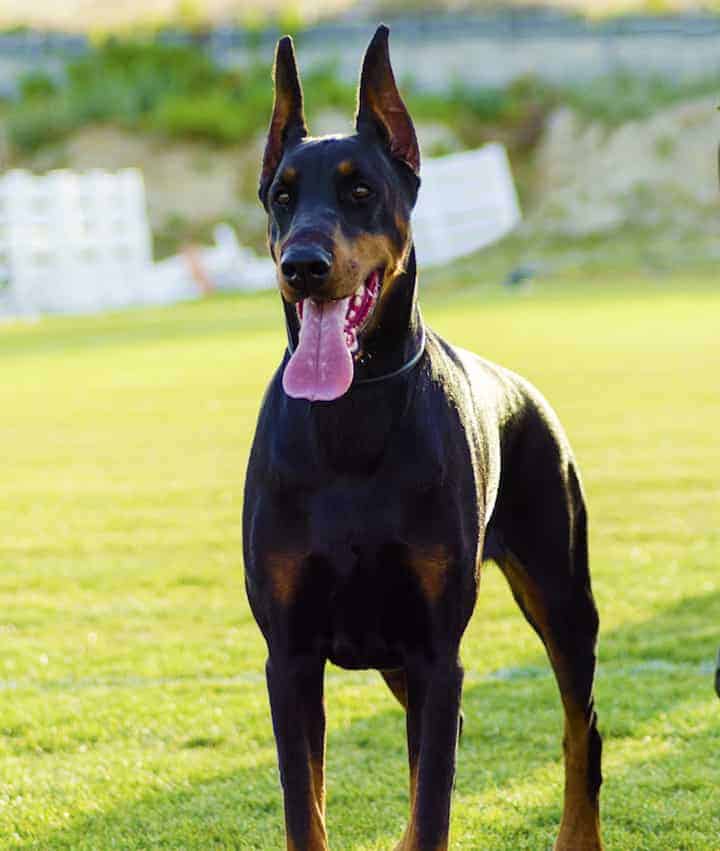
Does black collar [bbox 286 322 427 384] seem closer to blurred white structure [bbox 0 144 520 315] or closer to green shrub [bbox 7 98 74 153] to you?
blurred white structure [bbox 0 144 520 315]

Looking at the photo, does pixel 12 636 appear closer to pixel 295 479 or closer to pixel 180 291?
pixel 295 479

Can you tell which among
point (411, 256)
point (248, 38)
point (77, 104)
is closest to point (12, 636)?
point (411, 256)

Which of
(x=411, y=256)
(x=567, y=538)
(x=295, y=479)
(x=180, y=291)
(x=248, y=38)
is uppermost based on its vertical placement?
(x=248, y=38)

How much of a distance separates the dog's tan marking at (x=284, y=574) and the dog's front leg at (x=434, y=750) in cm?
34

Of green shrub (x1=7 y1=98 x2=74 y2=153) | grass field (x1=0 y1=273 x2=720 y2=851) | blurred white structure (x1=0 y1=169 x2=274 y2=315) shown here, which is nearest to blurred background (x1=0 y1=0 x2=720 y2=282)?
green shrub (x1=7 y1=98 x2=74 y2=153)

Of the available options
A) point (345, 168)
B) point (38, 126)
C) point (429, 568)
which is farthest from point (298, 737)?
point (38, 126)

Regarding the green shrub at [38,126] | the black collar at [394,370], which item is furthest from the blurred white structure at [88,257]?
the black collar at [394,370]

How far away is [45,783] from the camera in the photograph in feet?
17.3

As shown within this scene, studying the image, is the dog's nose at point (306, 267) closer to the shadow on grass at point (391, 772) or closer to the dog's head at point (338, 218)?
the dog's head at point (338, 218)

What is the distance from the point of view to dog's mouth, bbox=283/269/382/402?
3.70 meters

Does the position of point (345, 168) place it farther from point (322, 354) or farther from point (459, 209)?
point (459, 209)

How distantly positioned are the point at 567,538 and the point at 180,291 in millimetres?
36070

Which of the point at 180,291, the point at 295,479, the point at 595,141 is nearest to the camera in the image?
the point at 295,479

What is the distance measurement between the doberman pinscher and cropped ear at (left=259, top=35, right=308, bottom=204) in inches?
0.4
